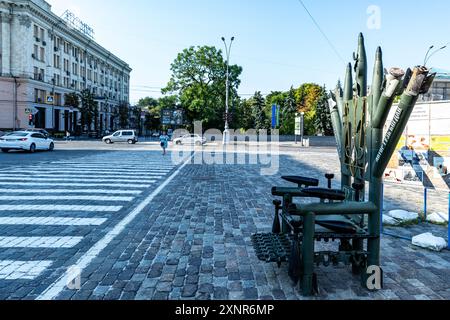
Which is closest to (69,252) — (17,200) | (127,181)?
(17,200)

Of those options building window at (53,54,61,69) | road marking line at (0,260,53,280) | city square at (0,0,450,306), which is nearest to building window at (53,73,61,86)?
building window at (53,54,61,69)

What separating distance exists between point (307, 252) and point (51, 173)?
12397mm

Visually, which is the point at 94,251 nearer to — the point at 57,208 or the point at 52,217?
the point at 52,217

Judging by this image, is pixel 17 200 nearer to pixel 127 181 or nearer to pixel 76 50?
pixel 127 181

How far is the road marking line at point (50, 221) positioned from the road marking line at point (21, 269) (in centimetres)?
193

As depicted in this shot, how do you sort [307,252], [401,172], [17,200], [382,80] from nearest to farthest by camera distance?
[307,252], [382,80], [17,200], [401,172]

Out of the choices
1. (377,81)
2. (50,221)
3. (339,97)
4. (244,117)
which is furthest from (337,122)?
(244,117)

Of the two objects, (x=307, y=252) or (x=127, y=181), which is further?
(x=127, y=181)

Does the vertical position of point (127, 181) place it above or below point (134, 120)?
below

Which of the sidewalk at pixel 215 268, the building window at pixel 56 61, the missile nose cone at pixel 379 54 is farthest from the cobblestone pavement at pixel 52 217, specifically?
the building window at pixel 56 61

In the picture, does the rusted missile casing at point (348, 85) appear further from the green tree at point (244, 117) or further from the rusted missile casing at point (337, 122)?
the green tree at point (244, 117)

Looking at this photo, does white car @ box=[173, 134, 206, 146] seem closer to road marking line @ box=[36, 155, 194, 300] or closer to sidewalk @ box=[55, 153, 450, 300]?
road marking line @ box=[36, 155, 194, 300]

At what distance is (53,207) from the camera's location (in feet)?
25.3

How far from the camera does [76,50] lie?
223ft
